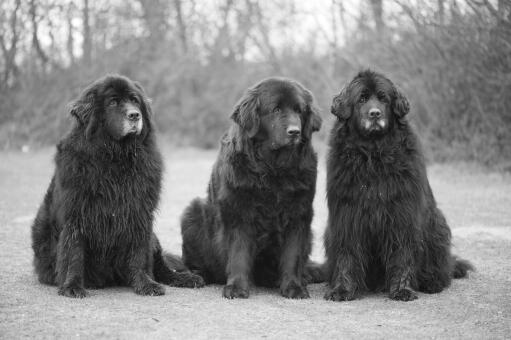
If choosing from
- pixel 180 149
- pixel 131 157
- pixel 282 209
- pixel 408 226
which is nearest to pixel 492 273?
pixel 408 226

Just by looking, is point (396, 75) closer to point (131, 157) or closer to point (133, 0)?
point (131, 157)

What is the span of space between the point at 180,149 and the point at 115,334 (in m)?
22.6

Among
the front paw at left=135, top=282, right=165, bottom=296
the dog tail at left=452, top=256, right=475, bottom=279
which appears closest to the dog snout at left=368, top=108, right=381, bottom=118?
the dog tail at left=452, top=256, right=475, bottom=279

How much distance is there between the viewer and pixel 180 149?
26.4 metres

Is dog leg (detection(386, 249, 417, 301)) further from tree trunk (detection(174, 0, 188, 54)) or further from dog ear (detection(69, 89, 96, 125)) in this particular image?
tree trunk (detection(174, 0, 188, 54))

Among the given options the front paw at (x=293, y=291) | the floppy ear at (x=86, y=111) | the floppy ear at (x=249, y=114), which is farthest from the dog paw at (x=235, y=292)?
the floppy ear at (x=86, y=111)

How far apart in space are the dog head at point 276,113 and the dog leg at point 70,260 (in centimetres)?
177

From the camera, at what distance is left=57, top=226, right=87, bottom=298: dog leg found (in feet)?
16.9

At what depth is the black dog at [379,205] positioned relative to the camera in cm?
528

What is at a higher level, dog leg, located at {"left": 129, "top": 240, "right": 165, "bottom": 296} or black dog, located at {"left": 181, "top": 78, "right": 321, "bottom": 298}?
black dog, located at {"left": 181, "top": 78, "right": 321, "bottom": 298}

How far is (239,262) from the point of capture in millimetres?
5398

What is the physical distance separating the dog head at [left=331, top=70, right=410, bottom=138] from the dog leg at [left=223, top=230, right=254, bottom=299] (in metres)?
1.44

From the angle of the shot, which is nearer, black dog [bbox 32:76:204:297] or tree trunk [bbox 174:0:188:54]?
black dog [bbox 32:76:204:297]

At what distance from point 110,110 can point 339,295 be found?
2.59 m
